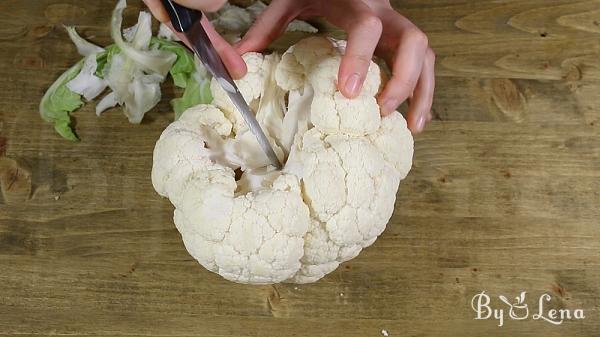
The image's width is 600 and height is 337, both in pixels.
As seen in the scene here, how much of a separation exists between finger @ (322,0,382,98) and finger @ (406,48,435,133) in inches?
7.4

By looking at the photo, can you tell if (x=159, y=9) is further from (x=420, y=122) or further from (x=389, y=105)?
(x=420, y=122)

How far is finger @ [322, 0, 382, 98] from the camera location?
3.10 ft

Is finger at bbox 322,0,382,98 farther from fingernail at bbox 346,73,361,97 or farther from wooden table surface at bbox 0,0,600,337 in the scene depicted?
wooden table surface at bbox 0,0,600,337

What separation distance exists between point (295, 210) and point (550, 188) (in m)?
0.62

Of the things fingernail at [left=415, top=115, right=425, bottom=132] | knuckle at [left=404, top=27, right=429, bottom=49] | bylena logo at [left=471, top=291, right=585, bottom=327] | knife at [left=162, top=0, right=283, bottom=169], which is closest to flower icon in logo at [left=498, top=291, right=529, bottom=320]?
bylena logo at [left=471, top=291, right=585, bottom=327]

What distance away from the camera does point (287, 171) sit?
3.19ft

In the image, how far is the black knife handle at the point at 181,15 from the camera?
740 mm

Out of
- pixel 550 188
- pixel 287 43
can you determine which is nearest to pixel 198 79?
pixel 287 43

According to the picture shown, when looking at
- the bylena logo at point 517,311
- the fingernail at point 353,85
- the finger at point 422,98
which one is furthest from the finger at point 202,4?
the bylena logo at point 517,311

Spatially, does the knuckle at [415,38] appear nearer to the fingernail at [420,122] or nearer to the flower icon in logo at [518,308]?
the fingernail at [420,122]

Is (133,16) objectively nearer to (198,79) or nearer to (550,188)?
(198,79)

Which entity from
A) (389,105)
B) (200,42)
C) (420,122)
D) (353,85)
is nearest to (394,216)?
(420,122)

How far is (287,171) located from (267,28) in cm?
33

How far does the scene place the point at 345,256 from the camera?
3.33 feet
